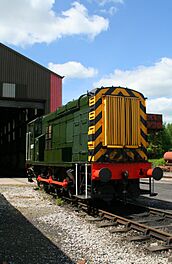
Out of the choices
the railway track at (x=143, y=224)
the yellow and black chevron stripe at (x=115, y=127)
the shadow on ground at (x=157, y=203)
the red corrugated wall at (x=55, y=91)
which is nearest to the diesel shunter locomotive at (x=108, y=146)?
the yellow and black chevron stripe at (x=115, y=127)

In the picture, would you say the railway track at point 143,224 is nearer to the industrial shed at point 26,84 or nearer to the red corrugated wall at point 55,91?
the industrial shed at point 26,84

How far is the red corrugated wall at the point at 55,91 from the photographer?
81.1 ft

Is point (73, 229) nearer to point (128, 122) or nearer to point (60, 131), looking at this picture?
point (128, 122)

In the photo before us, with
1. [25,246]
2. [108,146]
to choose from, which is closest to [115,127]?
[108,146]

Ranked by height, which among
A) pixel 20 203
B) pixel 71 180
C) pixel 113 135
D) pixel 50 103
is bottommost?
pixel 20 203

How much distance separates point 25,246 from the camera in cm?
620

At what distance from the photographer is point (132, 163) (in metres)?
9.59

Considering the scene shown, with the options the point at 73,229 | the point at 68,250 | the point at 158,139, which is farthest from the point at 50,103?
the point at 158,139

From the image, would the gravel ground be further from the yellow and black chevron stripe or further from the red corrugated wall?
the red corrugated wall

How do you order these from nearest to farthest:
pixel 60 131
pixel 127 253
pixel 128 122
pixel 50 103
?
pixel 127 253 < pixel 128 122 < pixel 60 131 < pixel 50 103

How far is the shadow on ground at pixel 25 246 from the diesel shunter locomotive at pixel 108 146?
210cm

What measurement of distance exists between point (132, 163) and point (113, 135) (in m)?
0.97

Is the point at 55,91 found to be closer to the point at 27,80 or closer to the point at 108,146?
the point at 27,80

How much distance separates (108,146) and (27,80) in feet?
51.9
